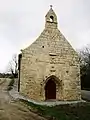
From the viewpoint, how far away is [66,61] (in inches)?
852

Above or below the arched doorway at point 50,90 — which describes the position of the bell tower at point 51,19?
above

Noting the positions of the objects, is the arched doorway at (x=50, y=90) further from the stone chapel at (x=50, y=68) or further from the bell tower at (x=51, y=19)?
the bell tower at (x=51, y=19)

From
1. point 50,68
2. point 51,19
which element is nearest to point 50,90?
point 50,68

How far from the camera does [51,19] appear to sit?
22625 mm

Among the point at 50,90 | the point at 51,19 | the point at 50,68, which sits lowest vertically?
the point at 50,90

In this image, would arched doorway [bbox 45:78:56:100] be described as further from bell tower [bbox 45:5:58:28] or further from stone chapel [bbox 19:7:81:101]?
bell tower [bbox 45:5:58:28]

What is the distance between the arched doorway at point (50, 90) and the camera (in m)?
21.6

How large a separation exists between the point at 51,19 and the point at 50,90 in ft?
24.5

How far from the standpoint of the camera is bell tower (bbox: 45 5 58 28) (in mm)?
22078

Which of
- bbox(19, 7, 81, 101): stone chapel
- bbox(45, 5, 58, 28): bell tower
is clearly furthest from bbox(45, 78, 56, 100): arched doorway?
bbox(45, 5, 58, 28): bell tower

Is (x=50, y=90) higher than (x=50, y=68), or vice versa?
(x=50, y=68)

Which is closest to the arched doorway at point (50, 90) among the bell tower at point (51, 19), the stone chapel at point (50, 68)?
the stone chapel at point (50, 68)

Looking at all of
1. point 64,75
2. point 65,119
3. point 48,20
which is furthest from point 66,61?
point 65,119

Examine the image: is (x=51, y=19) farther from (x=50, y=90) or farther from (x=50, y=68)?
(x=50, y=90)
